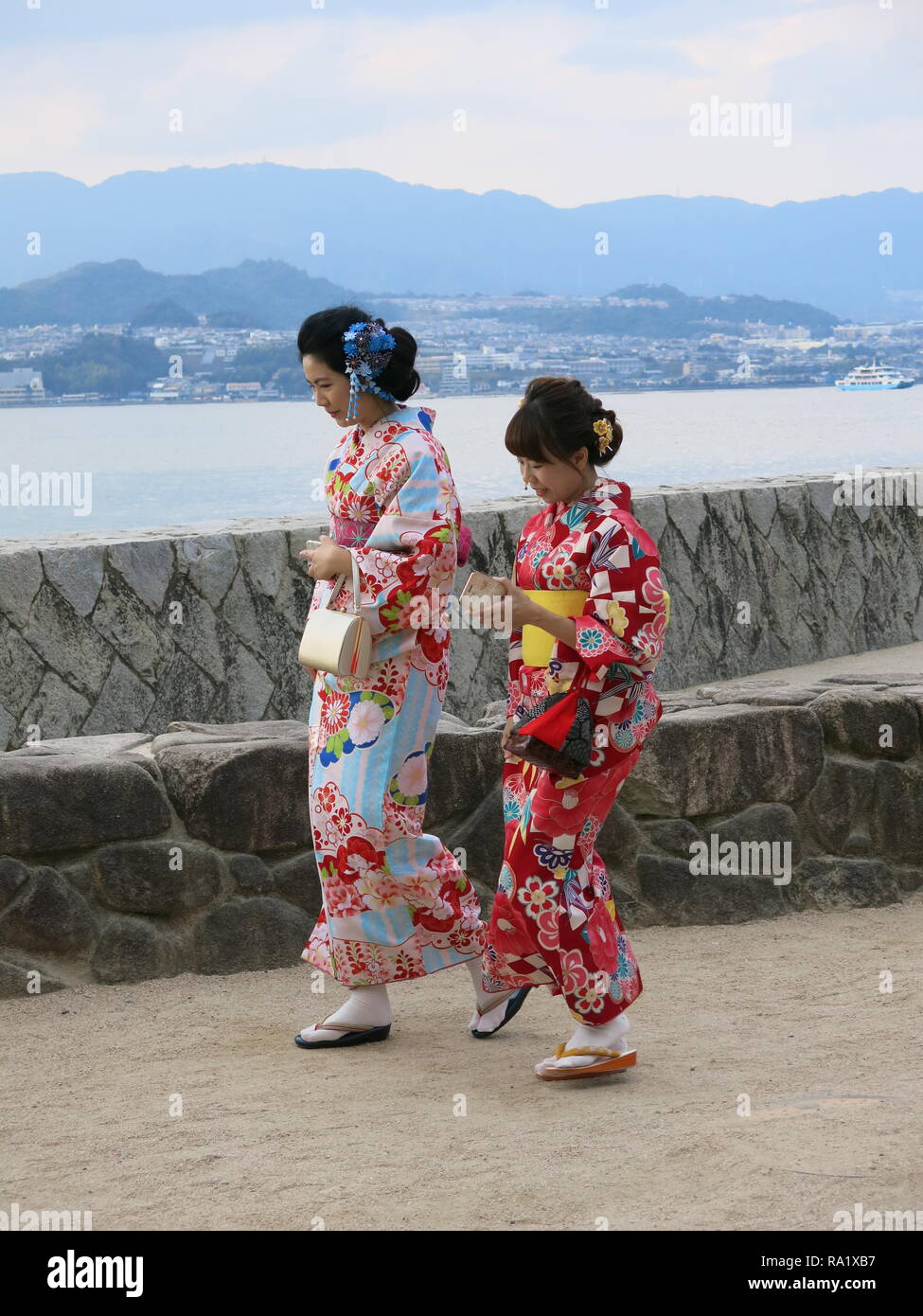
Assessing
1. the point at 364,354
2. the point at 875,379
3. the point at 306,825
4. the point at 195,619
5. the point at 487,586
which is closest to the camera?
the point at 487,586

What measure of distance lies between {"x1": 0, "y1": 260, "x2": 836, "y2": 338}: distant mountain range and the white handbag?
1599 centimetres

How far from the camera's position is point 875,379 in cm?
2844

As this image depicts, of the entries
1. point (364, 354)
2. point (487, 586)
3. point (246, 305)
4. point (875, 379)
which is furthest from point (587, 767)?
point (875, 379)

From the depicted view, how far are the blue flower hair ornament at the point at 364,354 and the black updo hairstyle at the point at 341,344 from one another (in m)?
0.02

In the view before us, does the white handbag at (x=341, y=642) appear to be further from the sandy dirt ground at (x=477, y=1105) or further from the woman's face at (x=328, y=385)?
the sandy dirt ground at (x=477, y=1105)

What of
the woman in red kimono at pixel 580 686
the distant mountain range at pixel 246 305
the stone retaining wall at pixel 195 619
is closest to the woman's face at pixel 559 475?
the woman in red kimono at pixel 580 686

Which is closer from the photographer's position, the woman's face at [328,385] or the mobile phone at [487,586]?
the mobile phone at [487,586]

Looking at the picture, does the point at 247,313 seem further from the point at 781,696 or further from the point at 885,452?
the point at 781,696

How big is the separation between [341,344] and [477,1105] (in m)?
1.65

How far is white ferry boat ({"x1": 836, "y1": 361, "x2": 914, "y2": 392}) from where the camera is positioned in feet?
90.0

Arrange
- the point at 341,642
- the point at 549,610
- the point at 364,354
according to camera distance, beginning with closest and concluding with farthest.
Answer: the point at 549,610
the point at 341,642
the point at 364,354

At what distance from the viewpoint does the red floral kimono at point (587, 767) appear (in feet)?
9.46

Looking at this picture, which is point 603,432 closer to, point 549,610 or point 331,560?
point 549,610

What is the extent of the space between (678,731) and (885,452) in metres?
16.2
